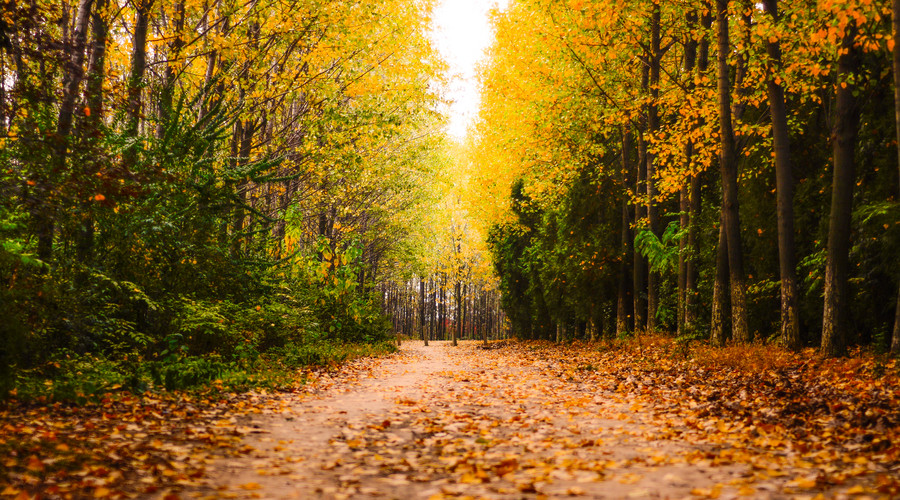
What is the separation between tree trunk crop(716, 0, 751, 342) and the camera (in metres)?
12.6

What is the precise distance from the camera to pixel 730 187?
1284 centimetres

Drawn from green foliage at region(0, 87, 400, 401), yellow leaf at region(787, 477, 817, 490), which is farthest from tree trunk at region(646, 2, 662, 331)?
yellow leaf at region(787, 477, 817, 490)

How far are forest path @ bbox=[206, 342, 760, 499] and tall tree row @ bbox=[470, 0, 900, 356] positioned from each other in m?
5.32

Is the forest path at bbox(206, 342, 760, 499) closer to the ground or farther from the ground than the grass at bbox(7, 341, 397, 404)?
closer to the ground

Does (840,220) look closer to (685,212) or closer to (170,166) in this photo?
(685,212)

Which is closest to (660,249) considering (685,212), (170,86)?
(685,212)

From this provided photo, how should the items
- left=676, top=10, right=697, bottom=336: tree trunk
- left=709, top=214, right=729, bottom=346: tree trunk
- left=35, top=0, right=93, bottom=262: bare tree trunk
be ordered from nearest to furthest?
1. left=35, top=0, right=93, bottom=262: bare tree trunk
2. left=709, top=214, right=729, bottom=346: tree trunk
3. left=676, top=10, right=697, bottom=336: tree trunk

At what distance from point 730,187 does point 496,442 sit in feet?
30.7

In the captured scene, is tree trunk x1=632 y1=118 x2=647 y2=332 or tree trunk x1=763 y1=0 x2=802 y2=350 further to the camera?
tree trunk x1=632 y1=118 x2=647 y2=332

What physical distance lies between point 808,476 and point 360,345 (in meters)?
17.7

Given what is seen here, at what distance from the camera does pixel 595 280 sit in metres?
20.8

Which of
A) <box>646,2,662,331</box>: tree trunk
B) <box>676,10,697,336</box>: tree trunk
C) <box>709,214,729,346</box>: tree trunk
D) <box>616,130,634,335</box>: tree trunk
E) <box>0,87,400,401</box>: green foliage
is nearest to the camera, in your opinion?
<box>0,87,400,401</box>: green foliage

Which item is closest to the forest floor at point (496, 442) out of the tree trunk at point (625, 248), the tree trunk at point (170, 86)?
the tree trunk at point (170, 86)

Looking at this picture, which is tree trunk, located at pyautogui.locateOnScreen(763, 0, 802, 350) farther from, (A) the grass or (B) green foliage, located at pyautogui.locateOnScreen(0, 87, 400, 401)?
(B) green foliage, located at pyautogui.locateOnScreen(0, 87, 400, 401)
